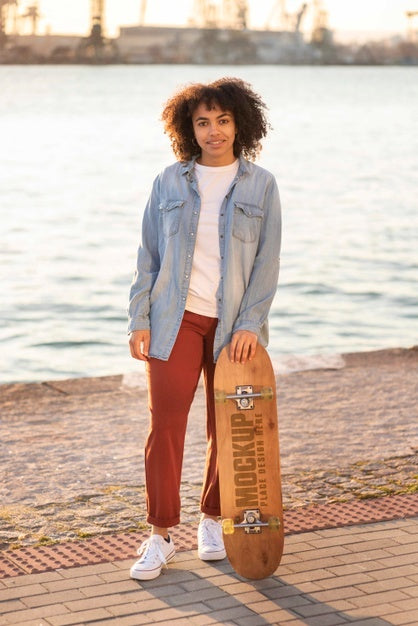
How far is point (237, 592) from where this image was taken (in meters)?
4.54

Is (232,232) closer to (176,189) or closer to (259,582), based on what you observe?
(176,189)

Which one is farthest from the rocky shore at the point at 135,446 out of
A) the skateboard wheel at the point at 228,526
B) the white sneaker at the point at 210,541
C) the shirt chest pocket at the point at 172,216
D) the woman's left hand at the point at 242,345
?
the shirt chest pocket at the point at 172,216

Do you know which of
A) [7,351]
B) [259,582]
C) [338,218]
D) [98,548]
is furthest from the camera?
[338,218]

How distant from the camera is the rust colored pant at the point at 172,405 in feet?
15.4

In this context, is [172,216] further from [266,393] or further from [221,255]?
[266,393]

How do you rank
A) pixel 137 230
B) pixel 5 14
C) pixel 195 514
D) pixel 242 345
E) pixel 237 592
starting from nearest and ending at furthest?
pixel 237 592, pixel 242 345, pixel 195 514, pixel 137 230, pixel 5 14

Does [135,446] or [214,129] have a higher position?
[214,129]

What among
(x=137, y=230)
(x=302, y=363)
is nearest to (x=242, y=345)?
(x=302, y=363)

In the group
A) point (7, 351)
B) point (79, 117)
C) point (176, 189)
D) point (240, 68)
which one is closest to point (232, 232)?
point (176, 189)

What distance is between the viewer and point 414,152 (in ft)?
185

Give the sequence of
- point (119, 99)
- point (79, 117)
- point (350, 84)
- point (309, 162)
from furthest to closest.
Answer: point (350, 84) → point (119, 99) → point (79, 117) → point (309, 162)

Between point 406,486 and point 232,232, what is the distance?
1.78m

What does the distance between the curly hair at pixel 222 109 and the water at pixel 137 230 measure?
106 mm

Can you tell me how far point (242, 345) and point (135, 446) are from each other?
2.23m
